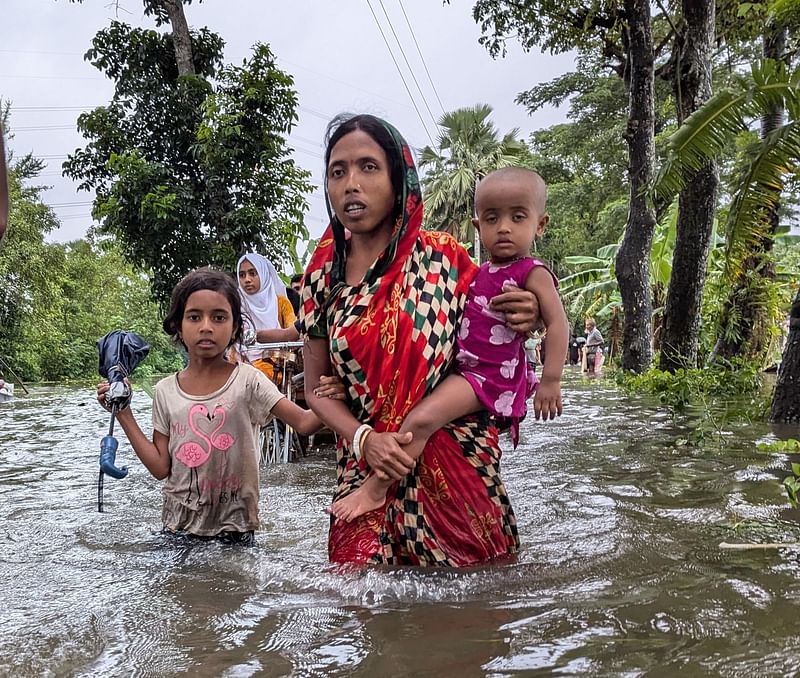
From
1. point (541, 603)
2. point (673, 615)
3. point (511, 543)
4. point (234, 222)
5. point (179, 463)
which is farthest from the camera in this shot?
point (234, 222)

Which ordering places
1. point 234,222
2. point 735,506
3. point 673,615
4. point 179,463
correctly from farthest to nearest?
point 234,222, point 735,506, point 179,463, point 673,615

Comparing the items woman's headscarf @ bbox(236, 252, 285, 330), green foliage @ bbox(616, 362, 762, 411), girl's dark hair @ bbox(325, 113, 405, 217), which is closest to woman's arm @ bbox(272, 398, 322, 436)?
girl's dark hair @ bbox(325, 113, 405, 217)

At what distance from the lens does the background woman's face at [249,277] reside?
269 inches

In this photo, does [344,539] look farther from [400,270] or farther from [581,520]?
[581,520]

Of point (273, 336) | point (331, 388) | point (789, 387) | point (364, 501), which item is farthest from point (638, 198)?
point (364, 501)

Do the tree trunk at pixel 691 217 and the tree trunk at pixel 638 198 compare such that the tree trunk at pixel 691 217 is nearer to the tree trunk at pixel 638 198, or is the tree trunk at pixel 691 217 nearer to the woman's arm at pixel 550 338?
the tree trunk at pixel 638 198

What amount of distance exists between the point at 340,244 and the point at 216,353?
0.98 meters

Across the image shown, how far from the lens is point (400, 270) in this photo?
2.46m

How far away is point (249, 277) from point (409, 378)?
15.4ft

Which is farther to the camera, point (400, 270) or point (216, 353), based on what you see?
point (216, 353)

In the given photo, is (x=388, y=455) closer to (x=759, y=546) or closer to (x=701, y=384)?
(x=759, y=546)

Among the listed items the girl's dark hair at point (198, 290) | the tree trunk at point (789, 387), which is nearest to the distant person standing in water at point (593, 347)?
the tree trunk at point (789, 387)

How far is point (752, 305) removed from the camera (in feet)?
32.7

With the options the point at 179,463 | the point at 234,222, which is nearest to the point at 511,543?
the point at 179,463
